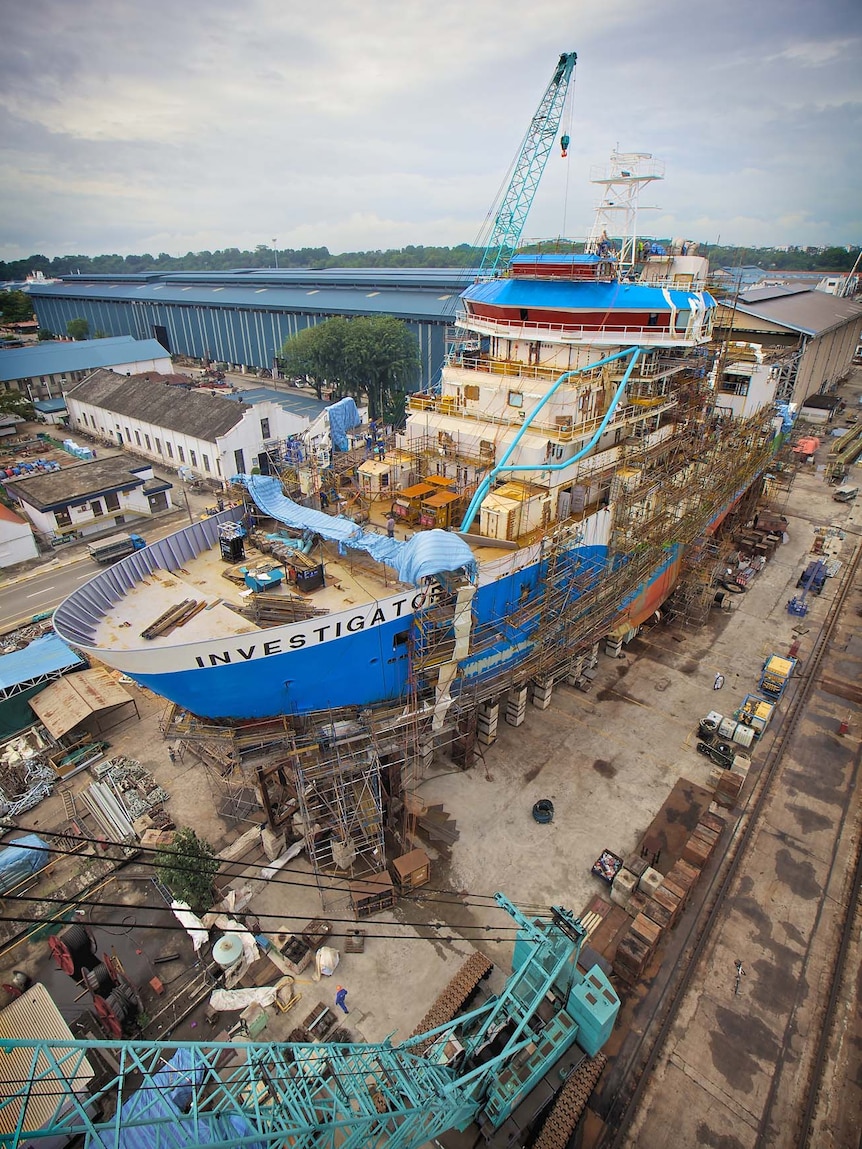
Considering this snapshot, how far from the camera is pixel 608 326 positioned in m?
20.6

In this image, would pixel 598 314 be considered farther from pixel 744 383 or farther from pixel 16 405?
pixel 16 405

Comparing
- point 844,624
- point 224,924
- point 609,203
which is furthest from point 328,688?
point 844,624

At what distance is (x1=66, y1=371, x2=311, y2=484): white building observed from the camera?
39.3 meters

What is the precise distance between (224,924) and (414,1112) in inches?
281

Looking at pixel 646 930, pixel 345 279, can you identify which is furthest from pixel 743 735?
pixel 345 279

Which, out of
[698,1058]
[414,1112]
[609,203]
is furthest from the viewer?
[609,203]

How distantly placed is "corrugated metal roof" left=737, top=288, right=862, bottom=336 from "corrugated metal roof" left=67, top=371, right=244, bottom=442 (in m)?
45.9

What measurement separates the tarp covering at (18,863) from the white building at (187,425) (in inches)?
1021

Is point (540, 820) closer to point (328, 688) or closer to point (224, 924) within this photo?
point (328, 688)

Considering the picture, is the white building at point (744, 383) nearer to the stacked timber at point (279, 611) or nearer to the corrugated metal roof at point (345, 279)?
the stacked timber at point (279, 611)

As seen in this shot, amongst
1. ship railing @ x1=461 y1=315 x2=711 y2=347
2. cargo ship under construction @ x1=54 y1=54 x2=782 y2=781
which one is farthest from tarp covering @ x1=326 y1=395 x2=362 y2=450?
ship railing @ x1=461 y1=315 x2=711 y2=347

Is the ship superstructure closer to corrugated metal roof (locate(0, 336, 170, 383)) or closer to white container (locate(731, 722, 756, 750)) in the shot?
white container (locate(731, 722, 756, 750))

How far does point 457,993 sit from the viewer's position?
1262 cm

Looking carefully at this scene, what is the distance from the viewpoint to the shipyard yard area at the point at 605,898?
11977mm
